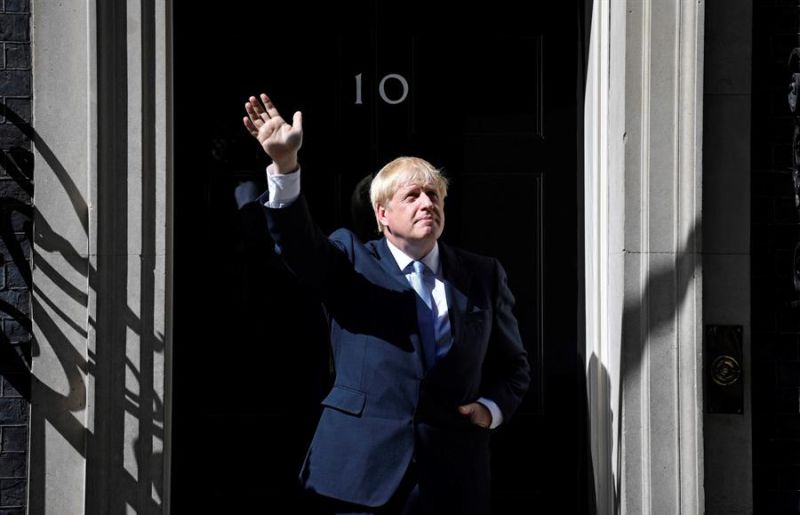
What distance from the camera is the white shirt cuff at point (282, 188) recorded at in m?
4.61

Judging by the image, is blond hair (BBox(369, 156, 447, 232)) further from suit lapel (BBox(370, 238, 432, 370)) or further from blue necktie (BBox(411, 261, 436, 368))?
blue necktie (BBox(411, 261, 436, 368))

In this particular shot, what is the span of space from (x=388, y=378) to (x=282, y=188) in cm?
85

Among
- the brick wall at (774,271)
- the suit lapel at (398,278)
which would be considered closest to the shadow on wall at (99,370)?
the suit lapel at (398,278)

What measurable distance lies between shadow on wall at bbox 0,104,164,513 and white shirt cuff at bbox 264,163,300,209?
0.77 m

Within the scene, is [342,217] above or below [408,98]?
below

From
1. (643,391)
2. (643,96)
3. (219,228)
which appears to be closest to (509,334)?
(643,391)

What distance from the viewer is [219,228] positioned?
19.0 ft

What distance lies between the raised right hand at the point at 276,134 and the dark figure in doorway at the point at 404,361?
0.14 metres

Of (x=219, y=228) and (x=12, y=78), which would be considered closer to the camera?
(x=12, y=78)

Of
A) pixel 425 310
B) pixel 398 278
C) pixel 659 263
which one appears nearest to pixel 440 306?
pixel 425 310

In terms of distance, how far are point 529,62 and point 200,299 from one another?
1.87m

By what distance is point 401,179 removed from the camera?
4.89 metres

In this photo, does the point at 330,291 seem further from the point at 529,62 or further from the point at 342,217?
the point at 529,62

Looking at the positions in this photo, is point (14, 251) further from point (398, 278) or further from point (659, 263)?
point (659, 263)
